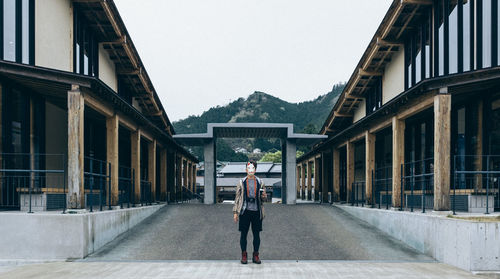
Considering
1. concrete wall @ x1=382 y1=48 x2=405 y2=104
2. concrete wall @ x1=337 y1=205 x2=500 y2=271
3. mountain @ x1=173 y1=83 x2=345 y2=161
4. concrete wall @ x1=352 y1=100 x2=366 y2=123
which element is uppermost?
mountain @ x1=173 y1=83 x2=345 y2=161

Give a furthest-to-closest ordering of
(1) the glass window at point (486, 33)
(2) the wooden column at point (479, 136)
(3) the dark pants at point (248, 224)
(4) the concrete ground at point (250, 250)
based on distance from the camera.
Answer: (2) the wooden column at point (479, 136) → (1) the glass window at point (486, 33) → (3) the dark pants at point (248, 224) → (4) the concrete ground at point (250, 250)

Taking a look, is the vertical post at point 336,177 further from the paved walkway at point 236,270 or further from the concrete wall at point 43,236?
the concrete wall at point 43,236

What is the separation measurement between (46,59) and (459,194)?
10.8m

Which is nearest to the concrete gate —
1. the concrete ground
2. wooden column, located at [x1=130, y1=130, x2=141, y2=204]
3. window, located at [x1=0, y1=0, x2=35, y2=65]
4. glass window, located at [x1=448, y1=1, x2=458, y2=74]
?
wooden column, located at [x1=130, y1=130, x2=141, y2=204]

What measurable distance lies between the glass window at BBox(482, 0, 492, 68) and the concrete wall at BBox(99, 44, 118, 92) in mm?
11692

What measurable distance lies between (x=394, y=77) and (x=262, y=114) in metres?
123

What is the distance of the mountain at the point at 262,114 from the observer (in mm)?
126938

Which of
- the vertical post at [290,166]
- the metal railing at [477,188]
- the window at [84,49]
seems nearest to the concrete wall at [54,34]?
the window at [84,49]

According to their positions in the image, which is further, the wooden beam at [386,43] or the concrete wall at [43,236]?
the wooden beam at [386,43]

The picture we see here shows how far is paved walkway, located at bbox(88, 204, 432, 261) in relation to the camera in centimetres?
972

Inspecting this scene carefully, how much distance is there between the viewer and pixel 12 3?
12000mm

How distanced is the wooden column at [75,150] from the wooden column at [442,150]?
23.2 feet

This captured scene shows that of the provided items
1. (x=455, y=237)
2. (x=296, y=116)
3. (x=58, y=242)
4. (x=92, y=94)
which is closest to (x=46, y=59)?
(x=92, y=94)

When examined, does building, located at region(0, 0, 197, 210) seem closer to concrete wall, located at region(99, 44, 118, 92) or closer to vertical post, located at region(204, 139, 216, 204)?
concrete wall, located at region(99, 44, 118, 92)
